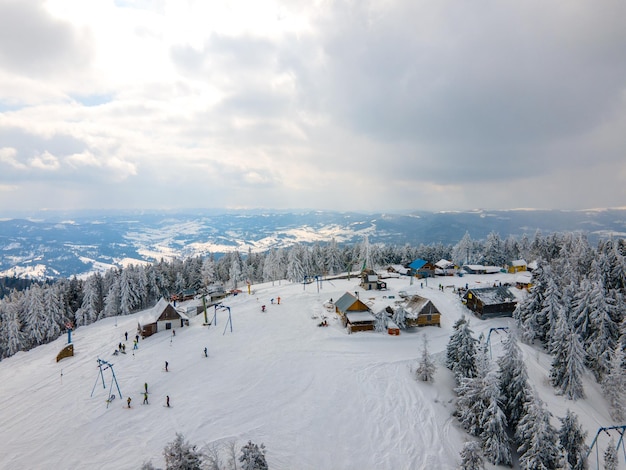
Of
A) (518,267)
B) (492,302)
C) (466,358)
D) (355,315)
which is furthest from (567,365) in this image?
(518,267)

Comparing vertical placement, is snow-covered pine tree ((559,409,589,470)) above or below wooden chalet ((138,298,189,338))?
above

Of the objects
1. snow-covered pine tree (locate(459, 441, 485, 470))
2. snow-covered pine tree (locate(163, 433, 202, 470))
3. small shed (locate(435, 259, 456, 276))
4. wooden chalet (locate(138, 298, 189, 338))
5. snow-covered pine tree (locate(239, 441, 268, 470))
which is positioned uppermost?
snow-covered pine tree (locate(163, 433, 202, 470))

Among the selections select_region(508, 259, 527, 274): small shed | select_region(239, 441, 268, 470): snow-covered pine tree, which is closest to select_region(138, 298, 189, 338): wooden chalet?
select_region(239, 441, 268, 470): snow-covered pine tree

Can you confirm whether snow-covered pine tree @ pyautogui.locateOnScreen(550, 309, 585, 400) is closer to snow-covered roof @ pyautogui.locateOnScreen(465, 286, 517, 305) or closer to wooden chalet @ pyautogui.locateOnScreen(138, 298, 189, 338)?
snow-covered roof @ pyautogui.locateOnScreen(465, 286, 517, 305)

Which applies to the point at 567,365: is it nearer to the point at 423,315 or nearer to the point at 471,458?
the point at 423,315

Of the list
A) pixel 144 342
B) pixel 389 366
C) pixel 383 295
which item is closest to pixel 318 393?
pixel 389 366

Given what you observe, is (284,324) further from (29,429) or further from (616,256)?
(616,256)
